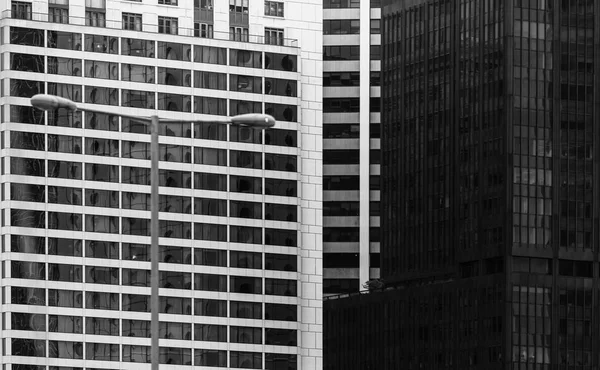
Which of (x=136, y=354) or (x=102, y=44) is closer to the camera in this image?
(x=136, y=354)

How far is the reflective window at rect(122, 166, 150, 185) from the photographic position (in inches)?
6934

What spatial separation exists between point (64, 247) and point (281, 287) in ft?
74.8

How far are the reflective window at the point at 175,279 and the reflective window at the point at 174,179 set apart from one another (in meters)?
8.33

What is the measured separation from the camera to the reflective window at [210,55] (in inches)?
7096

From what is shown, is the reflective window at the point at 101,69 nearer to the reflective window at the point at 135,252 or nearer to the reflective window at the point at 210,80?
the reflective window at the point at 210,80

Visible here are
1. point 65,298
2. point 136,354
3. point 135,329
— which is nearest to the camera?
point 65,298

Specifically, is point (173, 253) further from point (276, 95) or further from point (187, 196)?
point (276, 95)

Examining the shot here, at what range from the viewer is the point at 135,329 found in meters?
175

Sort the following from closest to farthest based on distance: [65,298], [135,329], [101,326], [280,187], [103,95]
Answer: [65,298] < [101,326] < [135,329] < [103,95] < [280,187]

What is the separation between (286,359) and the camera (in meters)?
181

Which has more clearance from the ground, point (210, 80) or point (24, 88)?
point (210, 80)

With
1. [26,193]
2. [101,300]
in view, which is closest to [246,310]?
[101,300]

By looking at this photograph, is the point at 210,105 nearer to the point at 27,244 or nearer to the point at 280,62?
the point at 280,62

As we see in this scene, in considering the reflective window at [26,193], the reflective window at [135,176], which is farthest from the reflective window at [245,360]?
the reflective window at [26,193]
